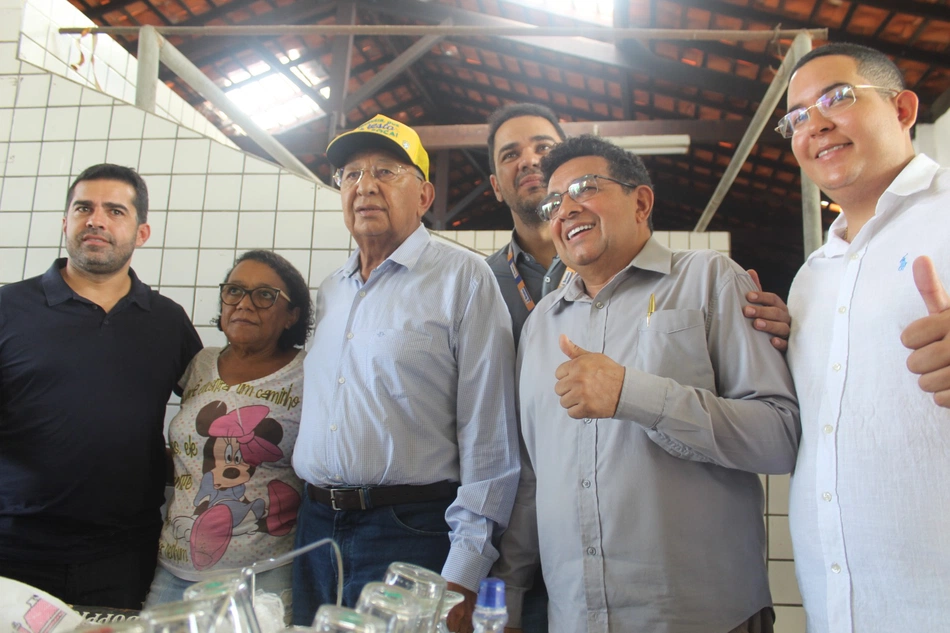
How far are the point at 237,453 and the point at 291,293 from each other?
59 cm

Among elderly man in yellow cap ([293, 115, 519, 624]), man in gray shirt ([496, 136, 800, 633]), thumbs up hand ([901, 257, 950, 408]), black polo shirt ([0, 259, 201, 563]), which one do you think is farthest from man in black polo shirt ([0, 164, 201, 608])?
thumbs up hand ([901, 257, 950, 408])

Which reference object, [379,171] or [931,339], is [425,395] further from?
[931,339]

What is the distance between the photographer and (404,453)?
148 cm

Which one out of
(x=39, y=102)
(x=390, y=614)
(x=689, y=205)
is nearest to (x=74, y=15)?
(x=39, y=102)

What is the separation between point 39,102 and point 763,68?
6.37 metres

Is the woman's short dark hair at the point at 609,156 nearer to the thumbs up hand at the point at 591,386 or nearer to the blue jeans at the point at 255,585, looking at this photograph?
the thumbs up hand at the point at 591,386

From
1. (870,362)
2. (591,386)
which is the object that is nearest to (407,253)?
(591,386)

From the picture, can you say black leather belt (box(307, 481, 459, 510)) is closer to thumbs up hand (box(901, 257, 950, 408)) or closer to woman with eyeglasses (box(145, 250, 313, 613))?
woman with eyeglasses (box(145, 250, 313, 613))

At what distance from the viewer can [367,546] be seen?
4.75ft

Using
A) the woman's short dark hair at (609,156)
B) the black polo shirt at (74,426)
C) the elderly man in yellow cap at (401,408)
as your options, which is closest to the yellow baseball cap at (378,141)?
the elderly man in yellow cap at (401,408)

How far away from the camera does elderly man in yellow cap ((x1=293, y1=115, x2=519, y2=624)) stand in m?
1.45

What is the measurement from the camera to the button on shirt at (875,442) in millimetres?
998

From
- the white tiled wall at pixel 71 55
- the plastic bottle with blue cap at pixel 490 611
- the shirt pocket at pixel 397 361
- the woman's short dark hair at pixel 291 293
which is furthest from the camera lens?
the white tiled wall at pixel 71 55

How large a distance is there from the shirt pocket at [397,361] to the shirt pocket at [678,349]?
0.56 meters
